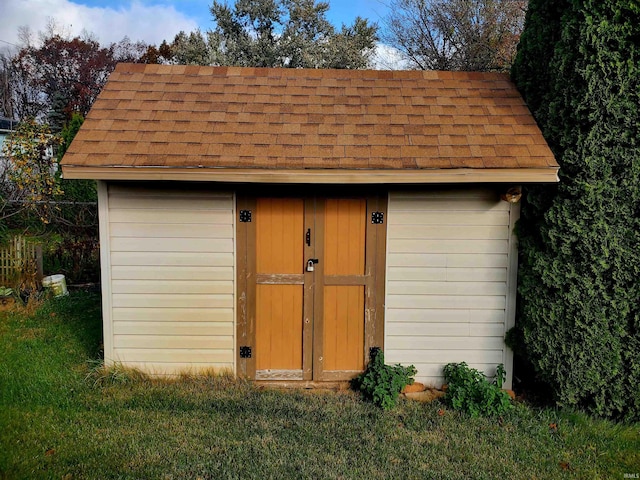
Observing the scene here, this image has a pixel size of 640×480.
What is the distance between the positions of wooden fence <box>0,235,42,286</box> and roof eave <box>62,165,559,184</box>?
4.50m

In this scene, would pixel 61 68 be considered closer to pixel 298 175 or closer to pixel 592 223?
pixel 298 175

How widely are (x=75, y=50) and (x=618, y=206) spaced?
29495 millimetres

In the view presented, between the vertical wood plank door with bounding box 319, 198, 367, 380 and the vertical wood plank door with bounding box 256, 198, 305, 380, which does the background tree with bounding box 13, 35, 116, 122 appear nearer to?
the vertical wood plank door with bounding box 256, 198, 305, 380

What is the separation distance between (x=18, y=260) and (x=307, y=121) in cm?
590

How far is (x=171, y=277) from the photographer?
15.2 feet

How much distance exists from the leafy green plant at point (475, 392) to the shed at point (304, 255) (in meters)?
0.16

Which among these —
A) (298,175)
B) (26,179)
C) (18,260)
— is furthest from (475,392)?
(26,179)

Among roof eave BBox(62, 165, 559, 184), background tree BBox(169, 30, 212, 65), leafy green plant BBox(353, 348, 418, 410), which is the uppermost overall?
background tree BBox(169, 30, 212, 65)

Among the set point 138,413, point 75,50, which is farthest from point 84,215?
point 75,50

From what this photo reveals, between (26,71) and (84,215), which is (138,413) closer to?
(84,215)

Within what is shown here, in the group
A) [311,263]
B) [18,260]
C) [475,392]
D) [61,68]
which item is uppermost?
[61,68]

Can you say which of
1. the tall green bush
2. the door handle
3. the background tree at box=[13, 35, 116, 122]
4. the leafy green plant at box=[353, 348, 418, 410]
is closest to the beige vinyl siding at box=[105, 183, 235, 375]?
the door handle

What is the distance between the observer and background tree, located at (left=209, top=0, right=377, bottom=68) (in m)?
16.3

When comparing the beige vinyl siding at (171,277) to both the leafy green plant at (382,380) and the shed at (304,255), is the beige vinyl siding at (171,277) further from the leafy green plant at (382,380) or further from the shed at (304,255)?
the leafy green plant at (382,380)
